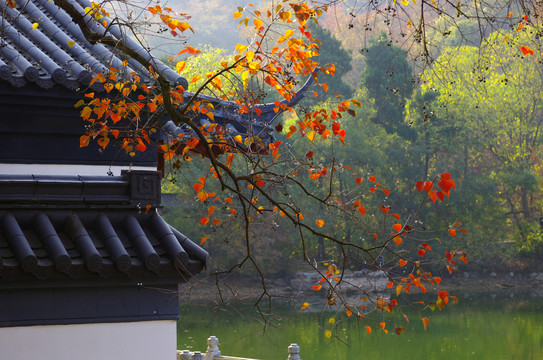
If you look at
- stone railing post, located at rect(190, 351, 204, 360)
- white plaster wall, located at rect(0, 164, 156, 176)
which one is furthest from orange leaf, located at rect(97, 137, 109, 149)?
stone railing post, located at rect(190, 351, 204, 360)

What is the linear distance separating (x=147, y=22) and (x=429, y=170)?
27.5 meters

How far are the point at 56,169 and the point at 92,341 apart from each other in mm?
1282

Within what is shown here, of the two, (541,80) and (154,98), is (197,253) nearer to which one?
(154,98)

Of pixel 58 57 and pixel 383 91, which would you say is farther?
pixel 383 91

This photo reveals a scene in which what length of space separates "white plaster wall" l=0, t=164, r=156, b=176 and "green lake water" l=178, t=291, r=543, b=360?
9826 millimetres

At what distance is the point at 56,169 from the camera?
470 centimetres

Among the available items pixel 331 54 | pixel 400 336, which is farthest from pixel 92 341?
pixel 331 54

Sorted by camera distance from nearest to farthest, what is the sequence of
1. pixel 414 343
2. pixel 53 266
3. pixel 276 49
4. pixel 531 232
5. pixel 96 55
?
pixel 53 266 < pixel 276 49 < pixel 96 55 < pixel 414 343 < pixel 531 232

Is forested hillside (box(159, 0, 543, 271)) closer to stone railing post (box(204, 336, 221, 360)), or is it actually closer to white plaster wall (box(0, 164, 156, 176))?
stone railing post (box(204, 336, 221, 360))

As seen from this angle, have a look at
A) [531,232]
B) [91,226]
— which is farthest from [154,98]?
[531,232]

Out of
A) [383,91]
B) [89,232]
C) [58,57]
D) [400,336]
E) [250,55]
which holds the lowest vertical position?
[400,336]

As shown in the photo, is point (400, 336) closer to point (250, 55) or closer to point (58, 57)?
point (58, 57)

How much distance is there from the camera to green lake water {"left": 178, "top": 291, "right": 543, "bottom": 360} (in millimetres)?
17469

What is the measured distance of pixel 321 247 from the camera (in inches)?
1196
